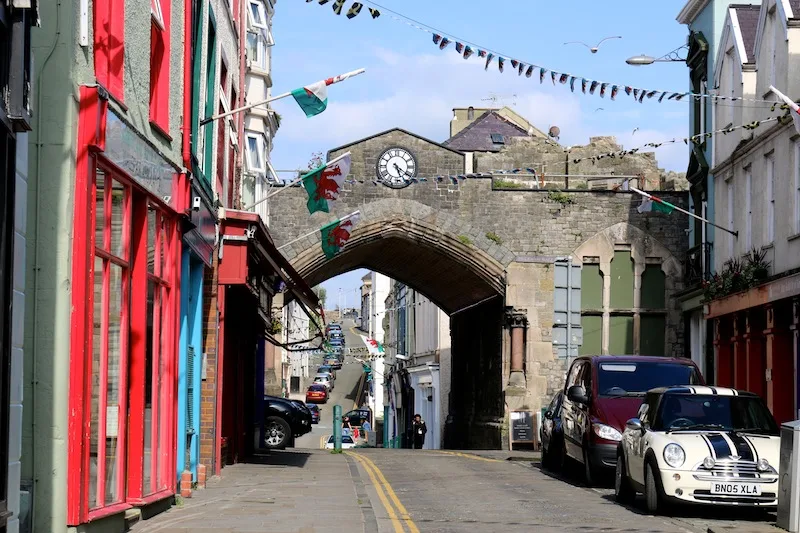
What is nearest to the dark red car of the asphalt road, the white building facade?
the asphalt road

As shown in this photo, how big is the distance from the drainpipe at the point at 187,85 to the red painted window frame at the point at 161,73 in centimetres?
94

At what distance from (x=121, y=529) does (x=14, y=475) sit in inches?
117

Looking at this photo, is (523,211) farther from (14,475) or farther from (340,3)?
(14,475)

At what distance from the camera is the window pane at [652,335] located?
36062 millimetres

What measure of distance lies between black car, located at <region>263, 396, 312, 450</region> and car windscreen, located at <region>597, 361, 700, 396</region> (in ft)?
40.1

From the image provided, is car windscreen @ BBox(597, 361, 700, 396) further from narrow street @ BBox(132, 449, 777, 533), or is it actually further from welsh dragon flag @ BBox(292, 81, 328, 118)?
welsh dragon flag @ BBox(292, 81, 328, 118)

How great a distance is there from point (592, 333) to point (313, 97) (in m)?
19.6

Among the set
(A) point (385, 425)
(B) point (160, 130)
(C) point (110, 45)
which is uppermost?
(C) point (110, 45)

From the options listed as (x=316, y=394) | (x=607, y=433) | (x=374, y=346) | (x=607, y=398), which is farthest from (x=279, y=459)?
(x=316, y=394)

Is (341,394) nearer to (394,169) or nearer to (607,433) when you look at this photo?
(394,169)

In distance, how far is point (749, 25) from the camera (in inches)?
1171

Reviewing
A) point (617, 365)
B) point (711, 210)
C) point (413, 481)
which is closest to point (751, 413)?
point (617, 365)

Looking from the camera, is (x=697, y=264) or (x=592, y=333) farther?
(x=592, y=333)

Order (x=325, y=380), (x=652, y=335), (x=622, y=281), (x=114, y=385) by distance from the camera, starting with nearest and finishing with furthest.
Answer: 1. (x=114, y=385)
2. (x=652, y=335)
3. (x=622, y=281)
4. (x=325, y=380)
